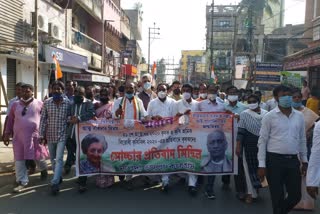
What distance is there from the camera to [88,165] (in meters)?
6.52

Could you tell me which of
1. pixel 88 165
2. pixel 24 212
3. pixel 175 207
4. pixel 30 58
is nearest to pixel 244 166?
pixel 175 207

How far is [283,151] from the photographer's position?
443 cm

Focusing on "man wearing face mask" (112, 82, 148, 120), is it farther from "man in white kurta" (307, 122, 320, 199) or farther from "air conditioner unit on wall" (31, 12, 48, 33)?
"air conditioner unit on wall" (31, 12, 48, 33)

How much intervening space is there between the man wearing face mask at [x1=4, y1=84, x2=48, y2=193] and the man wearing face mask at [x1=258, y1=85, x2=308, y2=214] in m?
3.84

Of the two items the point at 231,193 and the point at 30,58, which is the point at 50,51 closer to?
the point at 30,58

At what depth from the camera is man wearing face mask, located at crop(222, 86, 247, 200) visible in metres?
6.10

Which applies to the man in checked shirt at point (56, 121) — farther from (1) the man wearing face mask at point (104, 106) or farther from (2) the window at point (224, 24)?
(2) the window at point (224, 24)

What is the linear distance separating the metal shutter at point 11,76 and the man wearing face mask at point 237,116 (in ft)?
29.0

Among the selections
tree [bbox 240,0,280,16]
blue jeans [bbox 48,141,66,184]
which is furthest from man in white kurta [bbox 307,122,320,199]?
tree [bbox 240,0,280,16]

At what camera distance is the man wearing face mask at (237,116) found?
6.10 metres

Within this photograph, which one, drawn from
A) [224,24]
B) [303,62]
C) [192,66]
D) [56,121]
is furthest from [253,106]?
[192,66]

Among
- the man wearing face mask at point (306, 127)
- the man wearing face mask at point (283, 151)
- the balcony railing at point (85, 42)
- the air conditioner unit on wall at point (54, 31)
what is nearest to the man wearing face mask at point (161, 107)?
the man wearing face mask at point (306, 127)

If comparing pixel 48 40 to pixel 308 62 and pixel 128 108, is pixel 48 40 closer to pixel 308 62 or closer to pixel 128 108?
pixel 128 108

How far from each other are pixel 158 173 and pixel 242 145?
4.98 ft
